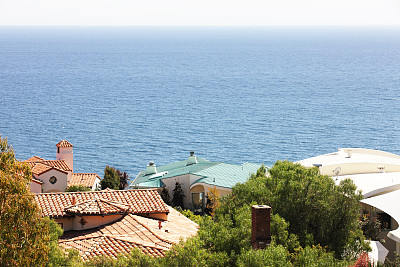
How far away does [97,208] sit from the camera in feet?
87.1

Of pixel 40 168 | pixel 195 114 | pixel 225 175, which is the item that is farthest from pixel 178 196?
pixel 195 114

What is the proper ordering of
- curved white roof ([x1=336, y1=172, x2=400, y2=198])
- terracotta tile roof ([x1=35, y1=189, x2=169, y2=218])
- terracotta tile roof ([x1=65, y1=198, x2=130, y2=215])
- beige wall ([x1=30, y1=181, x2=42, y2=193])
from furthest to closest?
beige wall ([x1=30, y1=181, x2=42, y2=193])
curved white roof ([x1=336, y1=172, x2=400, y2=198])
terracotta tile roof ([x1=35, y1=189, x2=169, y2=218])
terracotta tile roof ([x1=65, y1=198, x2=130, y2=215])

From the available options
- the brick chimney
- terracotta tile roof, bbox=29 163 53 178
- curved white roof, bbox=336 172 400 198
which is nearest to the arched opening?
terracotta tile roof, bbox=29 163 53 178

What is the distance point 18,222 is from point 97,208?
11872mm

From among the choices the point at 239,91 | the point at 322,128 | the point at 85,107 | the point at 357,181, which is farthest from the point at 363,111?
the point at 357,181

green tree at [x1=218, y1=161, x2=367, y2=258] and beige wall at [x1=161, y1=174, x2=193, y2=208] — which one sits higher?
green tree at [x1=218, y1=161, x2=367, y2=258]

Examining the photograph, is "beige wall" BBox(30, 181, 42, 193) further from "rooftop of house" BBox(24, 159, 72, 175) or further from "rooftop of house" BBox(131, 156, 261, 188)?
"rooftop of house" BBox(131, 156, 261, 188)

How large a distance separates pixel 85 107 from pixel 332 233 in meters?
98.8

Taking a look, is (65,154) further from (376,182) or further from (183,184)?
(376,182)

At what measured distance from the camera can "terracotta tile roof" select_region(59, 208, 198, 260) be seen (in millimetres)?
22023

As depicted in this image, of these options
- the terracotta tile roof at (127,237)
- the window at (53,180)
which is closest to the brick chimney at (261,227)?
the terracotta tile roof at (127,237)

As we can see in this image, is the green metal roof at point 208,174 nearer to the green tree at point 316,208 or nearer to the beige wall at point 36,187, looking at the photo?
the beige wall at point 36,187

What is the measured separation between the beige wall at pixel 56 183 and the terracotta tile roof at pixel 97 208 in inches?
564

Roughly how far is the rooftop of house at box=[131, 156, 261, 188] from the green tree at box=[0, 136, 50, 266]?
81.3ft
